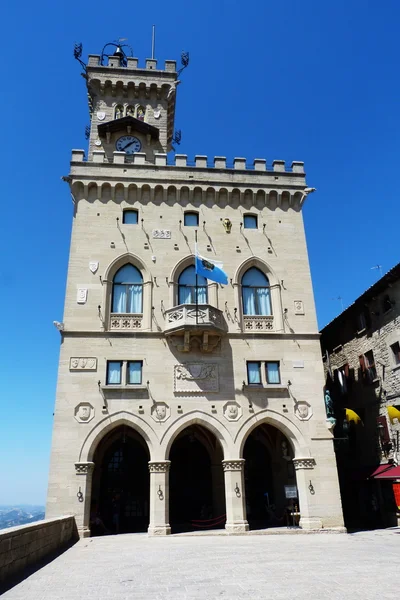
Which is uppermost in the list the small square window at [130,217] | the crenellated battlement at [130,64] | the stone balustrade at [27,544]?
the crenellated battlement at [130,64]

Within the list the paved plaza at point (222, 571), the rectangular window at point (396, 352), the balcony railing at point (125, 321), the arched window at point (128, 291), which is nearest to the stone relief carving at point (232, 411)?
the paved plaza at point (222, 571)

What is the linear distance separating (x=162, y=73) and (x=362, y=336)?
2618 centimetres

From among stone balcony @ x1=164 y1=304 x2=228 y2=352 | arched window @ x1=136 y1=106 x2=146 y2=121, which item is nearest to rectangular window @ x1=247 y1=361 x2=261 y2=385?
stone balcony @ x1=164 y1=304 x2=228 y2=352

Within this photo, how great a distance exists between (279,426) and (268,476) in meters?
5.59

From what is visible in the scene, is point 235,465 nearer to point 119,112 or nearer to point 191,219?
point 191,219

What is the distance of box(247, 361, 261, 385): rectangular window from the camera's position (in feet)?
80.5

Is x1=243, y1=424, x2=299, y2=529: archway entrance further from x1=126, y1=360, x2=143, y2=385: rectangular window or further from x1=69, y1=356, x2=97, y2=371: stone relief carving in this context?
x1=69, y1=356, x2=97, y2=371: stone relief carving

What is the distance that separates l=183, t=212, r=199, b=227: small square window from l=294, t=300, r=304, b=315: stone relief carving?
7.96 meters

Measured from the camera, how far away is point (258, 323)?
25984 millimetres

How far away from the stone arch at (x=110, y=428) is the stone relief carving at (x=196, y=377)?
100 inches

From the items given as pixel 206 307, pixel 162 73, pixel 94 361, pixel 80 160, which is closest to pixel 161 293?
pixel 206 307

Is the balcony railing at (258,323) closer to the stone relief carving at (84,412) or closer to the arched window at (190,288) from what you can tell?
the arched window at (190,288)

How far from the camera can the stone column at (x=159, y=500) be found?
2128cm

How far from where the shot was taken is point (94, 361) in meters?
23.7
